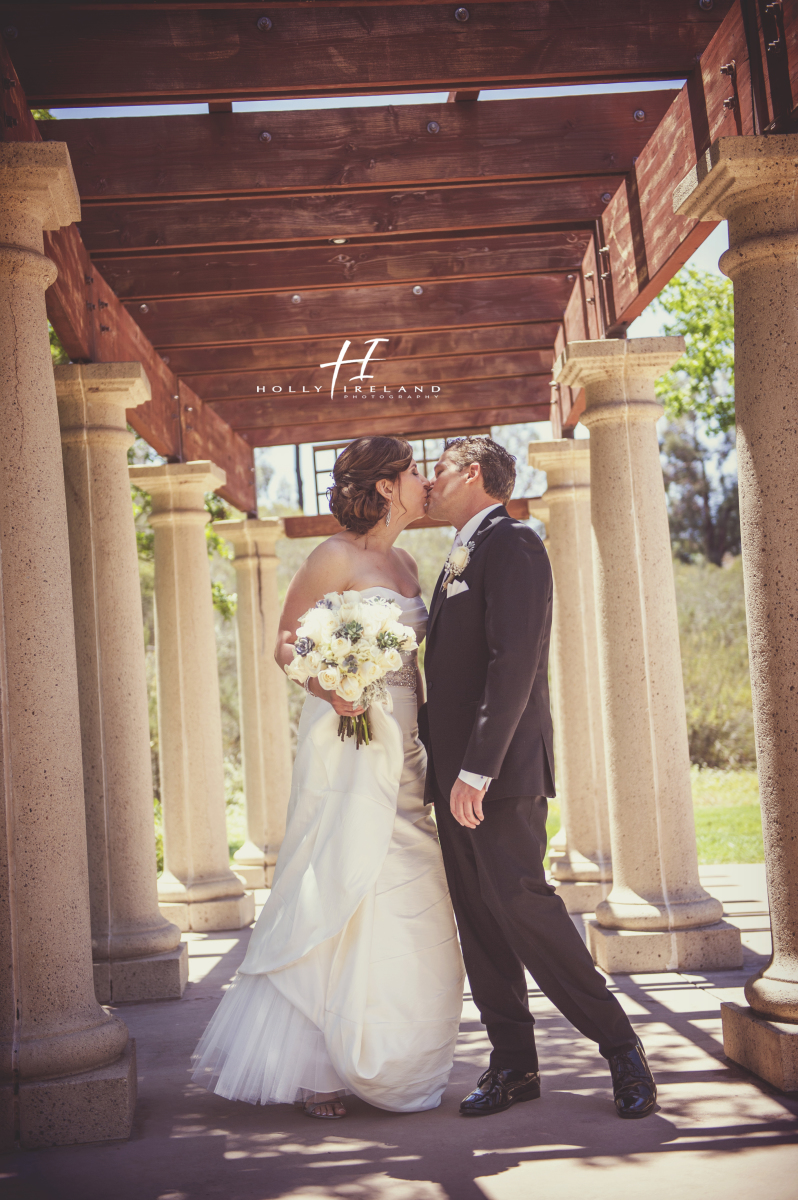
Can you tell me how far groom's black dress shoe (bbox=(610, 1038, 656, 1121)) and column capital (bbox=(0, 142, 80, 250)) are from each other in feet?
14.7

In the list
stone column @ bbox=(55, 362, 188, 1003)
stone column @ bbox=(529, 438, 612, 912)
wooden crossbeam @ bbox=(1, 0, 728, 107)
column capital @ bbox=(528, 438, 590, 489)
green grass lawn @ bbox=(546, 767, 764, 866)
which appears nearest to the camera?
wooden crossbeam @ bbox=(1, 0, 728, 107)

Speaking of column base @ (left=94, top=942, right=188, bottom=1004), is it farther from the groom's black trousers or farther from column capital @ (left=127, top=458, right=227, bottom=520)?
column capital @ (left=127, top=458, right=227, bottom=520)

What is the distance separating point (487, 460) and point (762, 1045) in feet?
9.57

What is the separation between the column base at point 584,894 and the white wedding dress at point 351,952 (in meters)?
5.22

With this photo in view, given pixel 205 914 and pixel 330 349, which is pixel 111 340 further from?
pixel 205 914

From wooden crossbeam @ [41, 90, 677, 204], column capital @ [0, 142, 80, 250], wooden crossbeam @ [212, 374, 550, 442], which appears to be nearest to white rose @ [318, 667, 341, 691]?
column capital @ [0, 142, 80, 250]

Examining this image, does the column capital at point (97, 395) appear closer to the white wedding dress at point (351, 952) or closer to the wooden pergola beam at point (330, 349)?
the wooden pergola beam at point (330, 349)

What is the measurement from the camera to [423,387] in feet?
36.4

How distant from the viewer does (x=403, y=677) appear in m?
5.35

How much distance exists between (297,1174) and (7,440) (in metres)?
3.33

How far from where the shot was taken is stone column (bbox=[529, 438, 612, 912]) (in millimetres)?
10211

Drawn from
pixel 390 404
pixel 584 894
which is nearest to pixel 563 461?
pixel 390 404

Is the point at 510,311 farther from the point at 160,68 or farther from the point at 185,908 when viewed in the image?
the point at 185,908

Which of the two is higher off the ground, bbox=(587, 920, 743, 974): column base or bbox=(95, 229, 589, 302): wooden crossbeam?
bbox=(95, 229, 589, 302): wooden crossbeam
